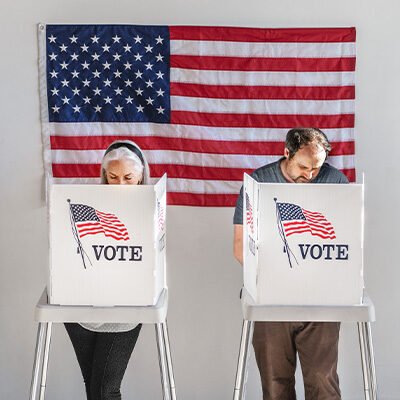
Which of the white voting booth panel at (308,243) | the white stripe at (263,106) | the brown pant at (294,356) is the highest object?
the white stripe at (263,106)

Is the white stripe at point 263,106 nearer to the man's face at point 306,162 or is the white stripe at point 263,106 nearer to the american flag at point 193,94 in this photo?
the american flag at point 193,94

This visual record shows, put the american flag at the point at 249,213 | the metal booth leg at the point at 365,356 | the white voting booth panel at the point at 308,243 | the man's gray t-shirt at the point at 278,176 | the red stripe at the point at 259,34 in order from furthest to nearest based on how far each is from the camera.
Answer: the red stripe at the point at 259,34
the man's gray t-shirt at the point at 278,176
the metal booth leg at the point at 365,356
the american flag at the point at 249,213
the white voting booth panel at the point at 308,243

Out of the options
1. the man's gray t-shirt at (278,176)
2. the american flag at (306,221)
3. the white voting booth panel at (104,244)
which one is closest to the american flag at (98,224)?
the white voting booth panel at (104,244)

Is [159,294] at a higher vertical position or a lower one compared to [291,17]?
lower

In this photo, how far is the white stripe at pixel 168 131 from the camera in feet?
11.5

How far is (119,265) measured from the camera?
7.80 ft

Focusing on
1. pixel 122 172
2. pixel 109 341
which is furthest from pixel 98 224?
pixel 109 341

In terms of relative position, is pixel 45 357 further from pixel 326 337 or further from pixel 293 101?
pixel 293 101

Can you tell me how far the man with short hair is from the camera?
2760 millimetres

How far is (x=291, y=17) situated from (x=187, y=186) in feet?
2.93

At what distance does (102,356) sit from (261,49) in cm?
156
